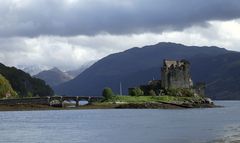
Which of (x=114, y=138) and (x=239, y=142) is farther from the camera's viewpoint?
(x=114, y=138)

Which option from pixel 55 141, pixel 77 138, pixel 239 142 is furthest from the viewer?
pixel 77 138

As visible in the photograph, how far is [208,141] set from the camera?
67000 millimetres

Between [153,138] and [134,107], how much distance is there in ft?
405

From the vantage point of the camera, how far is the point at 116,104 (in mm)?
198875

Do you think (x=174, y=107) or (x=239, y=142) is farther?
(x=174, y=107)

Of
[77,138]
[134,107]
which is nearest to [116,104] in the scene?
[134,107]

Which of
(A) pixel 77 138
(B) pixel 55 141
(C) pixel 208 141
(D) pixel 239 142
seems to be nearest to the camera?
(D) pixel 239 142

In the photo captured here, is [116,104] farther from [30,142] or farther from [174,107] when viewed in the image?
[30,142]

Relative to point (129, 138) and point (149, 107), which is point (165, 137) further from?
point (149, 107)

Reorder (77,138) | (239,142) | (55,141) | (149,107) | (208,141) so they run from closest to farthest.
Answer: (239,142) → (208,141) → (55,141) → (77,138) → (149,107)

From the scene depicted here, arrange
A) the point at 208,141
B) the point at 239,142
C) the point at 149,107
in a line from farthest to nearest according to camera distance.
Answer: the point at 149,107 < the point at 208,141 < the point at 239,142

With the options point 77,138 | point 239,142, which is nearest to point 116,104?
point 77,138

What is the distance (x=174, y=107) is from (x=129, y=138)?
124219 millimetres

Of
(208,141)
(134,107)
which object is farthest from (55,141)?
(134,107)
